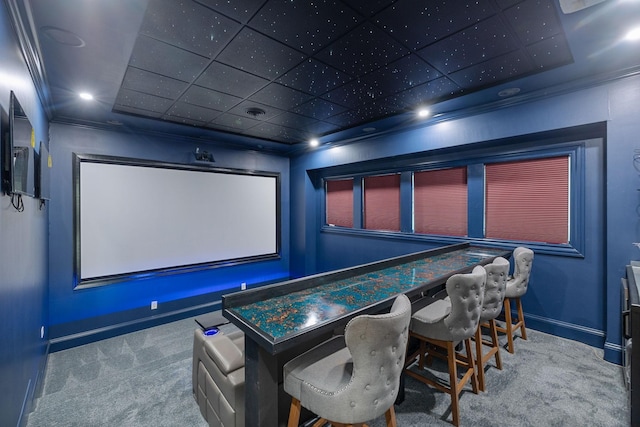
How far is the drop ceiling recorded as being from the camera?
5.26 feet

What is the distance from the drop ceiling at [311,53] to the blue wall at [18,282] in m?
0.27

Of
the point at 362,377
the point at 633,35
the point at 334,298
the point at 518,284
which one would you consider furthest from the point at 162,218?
the point at 633,35

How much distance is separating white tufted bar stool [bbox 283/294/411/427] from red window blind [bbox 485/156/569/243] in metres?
2.78

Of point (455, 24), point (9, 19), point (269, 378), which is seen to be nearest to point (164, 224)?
point (9, 19)

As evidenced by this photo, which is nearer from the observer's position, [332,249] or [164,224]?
[164,224]

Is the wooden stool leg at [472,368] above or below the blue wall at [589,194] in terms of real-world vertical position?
below

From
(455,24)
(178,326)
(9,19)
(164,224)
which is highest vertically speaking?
(455,24)

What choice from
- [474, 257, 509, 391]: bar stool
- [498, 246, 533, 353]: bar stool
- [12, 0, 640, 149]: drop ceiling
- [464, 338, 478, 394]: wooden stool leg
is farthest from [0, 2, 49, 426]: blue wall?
[498, 246, 533, 353]: bar stool

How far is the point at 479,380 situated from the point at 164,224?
4.12 m

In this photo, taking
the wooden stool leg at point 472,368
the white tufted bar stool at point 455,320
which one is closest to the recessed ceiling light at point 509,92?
the white tufted bar stool at point 455,320

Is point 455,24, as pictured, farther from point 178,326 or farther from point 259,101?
point 178,326

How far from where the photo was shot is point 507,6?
1600 mm

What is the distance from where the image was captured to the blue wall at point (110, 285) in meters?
3.21

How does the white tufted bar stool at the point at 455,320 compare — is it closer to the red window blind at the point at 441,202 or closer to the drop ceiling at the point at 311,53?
the drop ceiling at the point at 311,53
